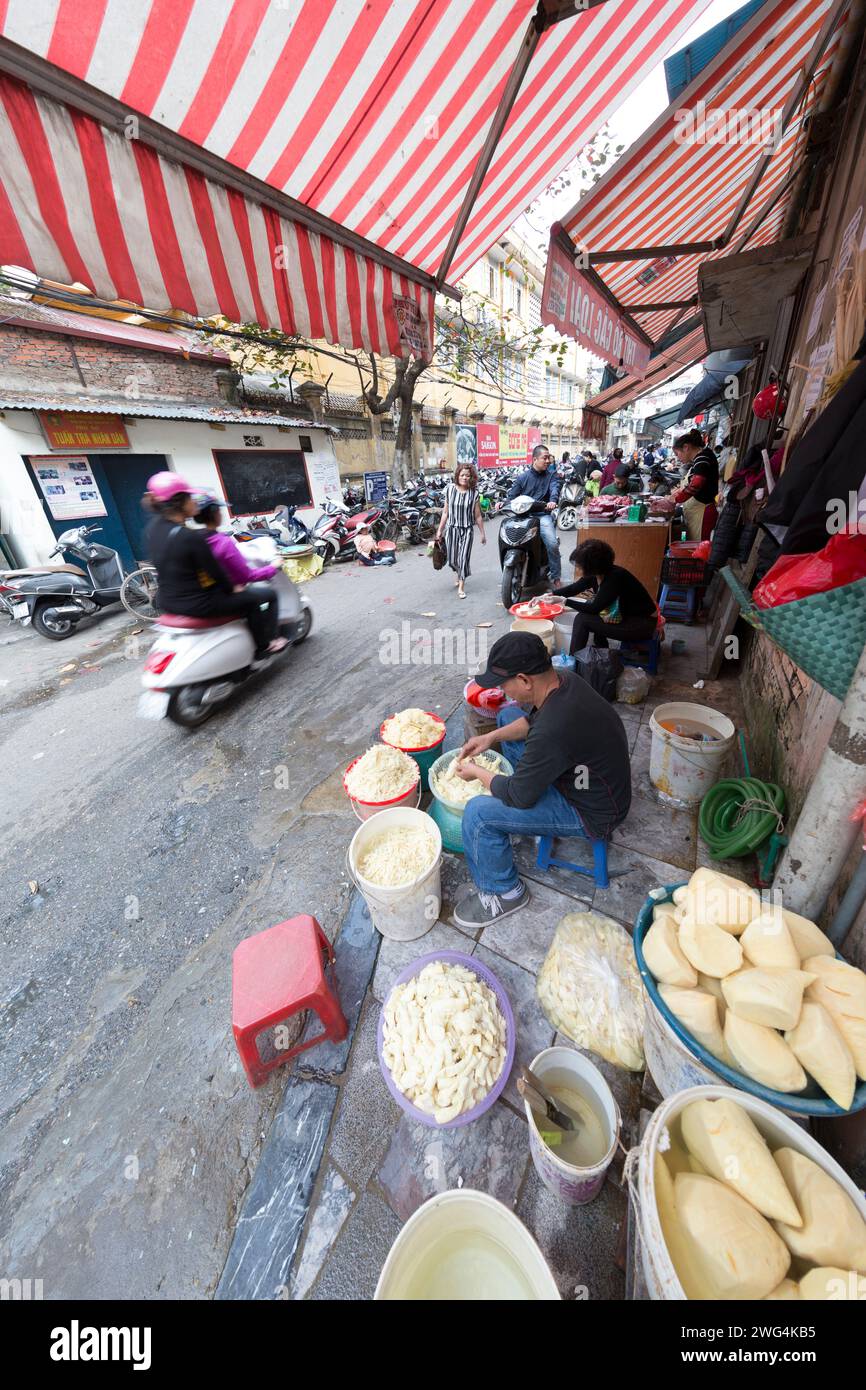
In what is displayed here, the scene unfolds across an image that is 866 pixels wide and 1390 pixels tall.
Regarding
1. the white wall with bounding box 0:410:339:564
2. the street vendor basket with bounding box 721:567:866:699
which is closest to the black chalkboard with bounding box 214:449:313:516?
the white wall with bounding box 0:410:339:564

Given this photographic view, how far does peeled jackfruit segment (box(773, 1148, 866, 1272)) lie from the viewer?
95 cm

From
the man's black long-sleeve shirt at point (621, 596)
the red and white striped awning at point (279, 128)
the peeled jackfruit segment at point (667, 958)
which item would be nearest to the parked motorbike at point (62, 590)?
the red and white striped awning at point (279, 128)

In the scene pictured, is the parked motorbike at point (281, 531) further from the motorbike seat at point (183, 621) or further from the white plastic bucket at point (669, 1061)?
the white plastic bucket at point (669, 1061)

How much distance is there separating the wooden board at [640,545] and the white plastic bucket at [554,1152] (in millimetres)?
4711

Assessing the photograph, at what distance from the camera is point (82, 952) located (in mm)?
2557

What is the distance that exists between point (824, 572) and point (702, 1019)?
1.42 meters

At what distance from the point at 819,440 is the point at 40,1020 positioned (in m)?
4.15

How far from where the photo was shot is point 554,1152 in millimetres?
1583

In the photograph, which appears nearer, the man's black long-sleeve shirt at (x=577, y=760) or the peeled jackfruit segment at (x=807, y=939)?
the peeled jackfruit segment at (x=807, y=939)

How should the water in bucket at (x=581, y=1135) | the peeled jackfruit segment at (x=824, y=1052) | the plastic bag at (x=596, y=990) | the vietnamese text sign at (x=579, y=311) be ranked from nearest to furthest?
the peeled jackfruit segment at (x=824, y=1052) < the water in bucket at (x=581, y=1135) < the plastic bag at (x=596, y=990) < the vietnamese text sign at (x=579, y=311)

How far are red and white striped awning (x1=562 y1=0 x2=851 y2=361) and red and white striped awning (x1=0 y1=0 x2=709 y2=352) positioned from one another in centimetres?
35

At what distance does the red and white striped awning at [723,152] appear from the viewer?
7.74 feet

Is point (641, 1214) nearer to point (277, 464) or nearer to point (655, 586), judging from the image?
point (655, 586)

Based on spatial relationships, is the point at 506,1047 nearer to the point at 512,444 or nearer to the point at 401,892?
the point at 401,892
